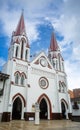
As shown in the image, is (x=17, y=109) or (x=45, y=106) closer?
(x=17, y=109)

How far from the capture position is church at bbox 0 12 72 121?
20.9 metres

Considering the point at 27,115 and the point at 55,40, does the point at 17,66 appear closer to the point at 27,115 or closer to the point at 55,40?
the point at 27,115

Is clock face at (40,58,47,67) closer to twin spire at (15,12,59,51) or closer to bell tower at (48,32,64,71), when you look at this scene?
bell tower at (48,32,64,71)

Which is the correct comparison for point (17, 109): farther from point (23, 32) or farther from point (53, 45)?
point (53, 45)

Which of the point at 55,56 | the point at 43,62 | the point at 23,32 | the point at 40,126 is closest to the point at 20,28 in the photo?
the point at 23,32

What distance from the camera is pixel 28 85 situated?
2273 centimetres

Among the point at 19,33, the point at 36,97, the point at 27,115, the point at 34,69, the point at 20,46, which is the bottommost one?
the point at 27,115

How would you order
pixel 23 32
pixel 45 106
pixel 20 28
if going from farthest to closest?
pixel 20 28 → pixel 23 32 → pixel 45 106

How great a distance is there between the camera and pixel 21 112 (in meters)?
21.6

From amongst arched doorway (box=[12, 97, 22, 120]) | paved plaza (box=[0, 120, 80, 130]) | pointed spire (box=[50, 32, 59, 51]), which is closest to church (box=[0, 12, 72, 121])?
arched doorway (box=[12, 97, 22, 120])

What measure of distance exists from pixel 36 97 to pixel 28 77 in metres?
3.89

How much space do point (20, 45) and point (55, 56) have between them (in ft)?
32.0

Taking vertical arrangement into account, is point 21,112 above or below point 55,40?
below

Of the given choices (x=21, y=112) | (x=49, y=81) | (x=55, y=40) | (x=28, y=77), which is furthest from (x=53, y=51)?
(x=21, y=112)
